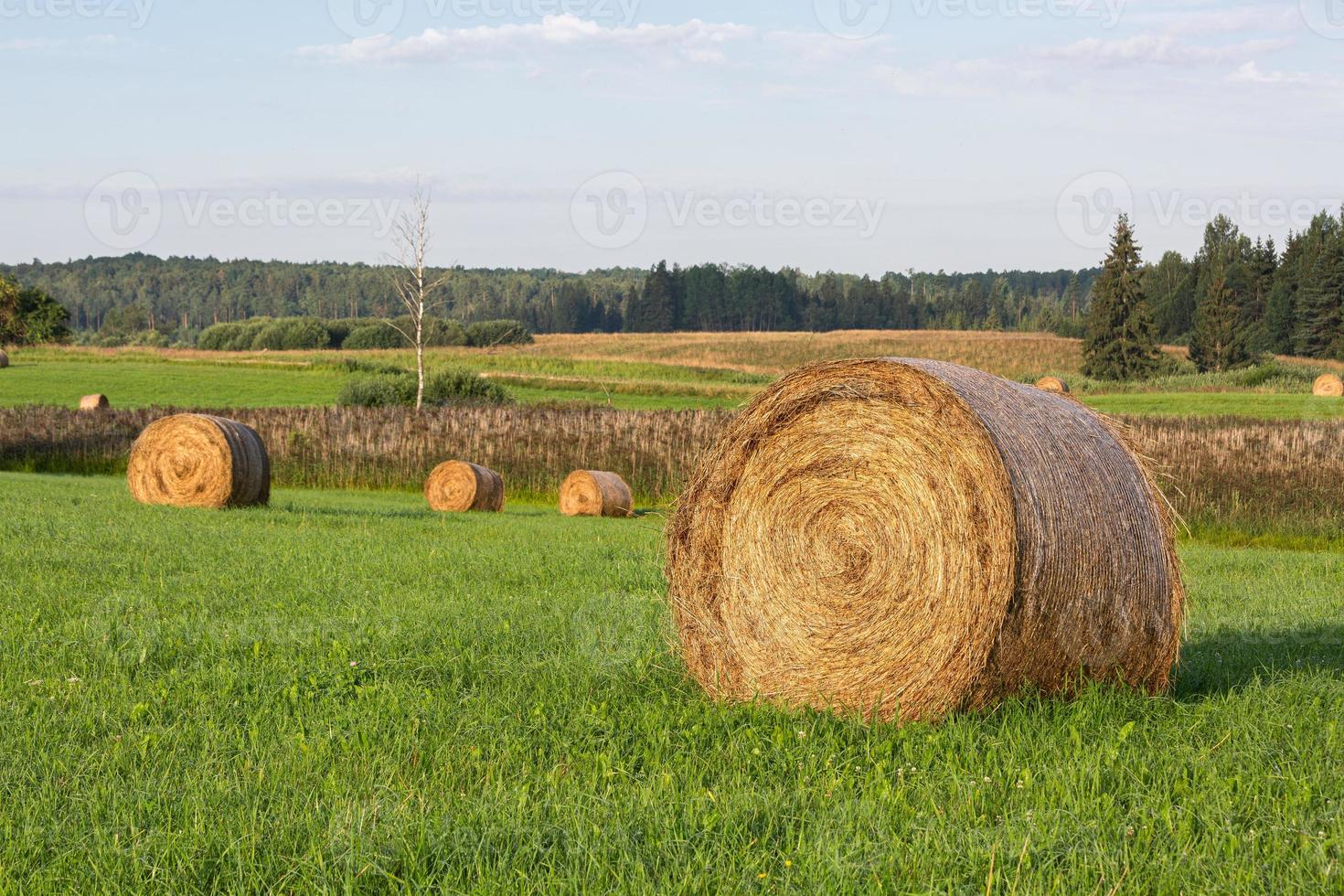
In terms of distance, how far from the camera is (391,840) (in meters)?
4.03

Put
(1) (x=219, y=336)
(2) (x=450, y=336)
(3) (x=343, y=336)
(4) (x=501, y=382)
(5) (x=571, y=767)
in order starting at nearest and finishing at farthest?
(5) (x=571, y=767) → (4) (x=501, y=382) → (2) (x=450, y=336) → (3) (x=343, y=336) → (1) (x=219, y=336)

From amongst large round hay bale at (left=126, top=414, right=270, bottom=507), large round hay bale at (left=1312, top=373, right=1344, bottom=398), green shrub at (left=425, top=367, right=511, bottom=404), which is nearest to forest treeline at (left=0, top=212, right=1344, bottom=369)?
large round hay bale at (left=1312, top=373, right=1344, bottom=398)

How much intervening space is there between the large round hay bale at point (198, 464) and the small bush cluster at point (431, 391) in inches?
996

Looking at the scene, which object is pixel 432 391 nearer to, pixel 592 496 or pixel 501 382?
pixel 501 382

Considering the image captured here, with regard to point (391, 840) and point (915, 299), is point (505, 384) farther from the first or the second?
point (915, 299)

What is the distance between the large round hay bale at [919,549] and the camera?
5691 millimetres

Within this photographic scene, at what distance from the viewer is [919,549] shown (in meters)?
5.91

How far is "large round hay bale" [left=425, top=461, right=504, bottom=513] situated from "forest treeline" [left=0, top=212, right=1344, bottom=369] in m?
53.2

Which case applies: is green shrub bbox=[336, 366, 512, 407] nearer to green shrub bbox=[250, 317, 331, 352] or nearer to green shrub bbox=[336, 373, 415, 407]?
green shrub bbox=[336, 373, 415, 407]

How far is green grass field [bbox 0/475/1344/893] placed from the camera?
3896mm

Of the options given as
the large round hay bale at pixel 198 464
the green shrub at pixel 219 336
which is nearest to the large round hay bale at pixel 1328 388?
the large round hay bale at pixel 198 464

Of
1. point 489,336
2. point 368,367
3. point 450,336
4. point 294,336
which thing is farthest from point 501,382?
point 294,336

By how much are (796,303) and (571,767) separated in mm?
143392

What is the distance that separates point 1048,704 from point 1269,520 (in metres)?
18.6
